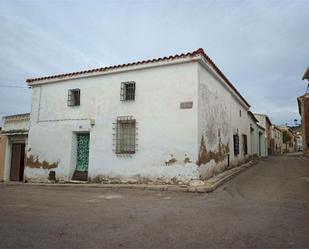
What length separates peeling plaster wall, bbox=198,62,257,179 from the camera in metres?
10.0

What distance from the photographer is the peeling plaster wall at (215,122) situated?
10007 mm

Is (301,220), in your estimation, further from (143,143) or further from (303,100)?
(303,100)

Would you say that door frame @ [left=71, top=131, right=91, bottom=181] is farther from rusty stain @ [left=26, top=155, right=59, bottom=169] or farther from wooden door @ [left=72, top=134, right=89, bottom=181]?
rusty stain @ [left=26, top=155, right=59, bottom=169]

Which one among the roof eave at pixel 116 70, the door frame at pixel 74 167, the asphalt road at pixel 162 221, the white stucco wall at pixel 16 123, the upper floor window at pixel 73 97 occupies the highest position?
the roof eave at pixel 116 70

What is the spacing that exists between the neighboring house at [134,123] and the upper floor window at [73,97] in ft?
0.15

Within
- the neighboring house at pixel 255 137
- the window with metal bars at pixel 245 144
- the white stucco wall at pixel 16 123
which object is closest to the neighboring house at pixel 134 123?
the white stucco wall at pixel 16 123

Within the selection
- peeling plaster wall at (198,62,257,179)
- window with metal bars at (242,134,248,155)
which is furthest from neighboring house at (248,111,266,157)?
peeling plaster wall at (198,62,257,179)

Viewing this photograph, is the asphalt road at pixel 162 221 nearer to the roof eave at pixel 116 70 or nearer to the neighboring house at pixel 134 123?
the neighboring house at pixel 134 123

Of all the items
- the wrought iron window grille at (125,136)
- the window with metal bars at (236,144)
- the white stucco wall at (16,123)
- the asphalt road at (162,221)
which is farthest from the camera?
the window with metal bars at (236,144)

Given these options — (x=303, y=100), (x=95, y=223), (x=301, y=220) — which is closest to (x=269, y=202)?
(x=301, y=220)

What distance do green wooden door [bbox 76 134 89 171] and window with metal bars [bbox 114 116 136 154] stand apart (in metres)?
1.82

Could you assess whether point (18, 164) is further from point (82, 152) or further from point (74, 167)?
point (82, 152)

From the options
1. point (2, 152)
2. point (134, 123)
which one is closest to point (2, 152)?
point (2, 152)

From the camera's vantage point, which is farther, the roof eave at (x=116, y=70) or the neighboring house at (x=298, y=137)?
the neighboring house at (x=298, y=137)
